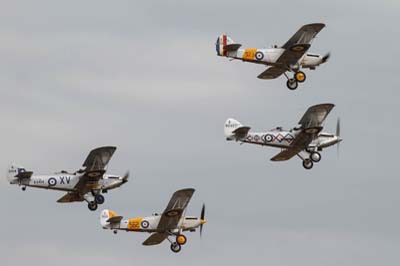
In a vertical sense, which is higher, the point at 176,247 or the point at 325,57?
the point at 325,57

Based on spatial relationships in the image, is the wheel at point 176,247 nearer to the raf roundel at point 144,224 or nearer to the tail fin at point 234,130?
the raf roundel at point 144,224

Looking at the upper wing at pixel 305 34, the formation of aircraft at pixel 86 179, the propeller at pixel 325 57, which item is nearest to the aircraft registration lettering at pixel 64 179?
the formation of aircraft at pixel 86 179

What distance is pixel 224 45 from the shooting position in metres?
110

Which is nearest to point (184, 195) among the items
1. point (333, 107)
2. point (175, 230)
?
point (175, 230)

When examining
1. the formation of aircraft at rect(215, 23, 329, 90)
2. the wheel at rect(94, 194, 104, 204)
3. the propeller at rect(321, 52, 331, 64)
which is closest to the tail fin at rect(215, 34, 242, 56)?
the formation of aircraft at rect(215, 23, 329, 90)

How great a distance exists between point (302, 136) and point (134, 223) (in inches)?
410

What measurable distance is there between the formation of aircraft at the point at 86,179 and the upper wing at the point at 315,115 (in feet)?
32.8

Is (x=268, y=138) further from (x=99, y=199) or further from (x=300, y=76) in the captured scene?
(x=99, y=199)

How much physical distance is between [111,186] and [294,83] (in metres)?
11.1

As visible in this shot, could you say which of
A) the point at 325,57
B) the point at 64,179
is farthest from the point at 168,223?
the point at 325,57

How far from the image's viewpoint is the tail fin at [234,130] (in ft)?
→ 357

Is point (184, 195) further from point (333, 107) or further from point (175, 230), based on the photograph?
point (333, 107)

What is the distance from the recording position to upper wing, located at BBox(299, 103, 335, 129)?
109 m

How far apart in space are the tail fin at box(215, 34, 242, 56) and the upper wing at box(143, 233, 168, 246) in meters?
11.1
